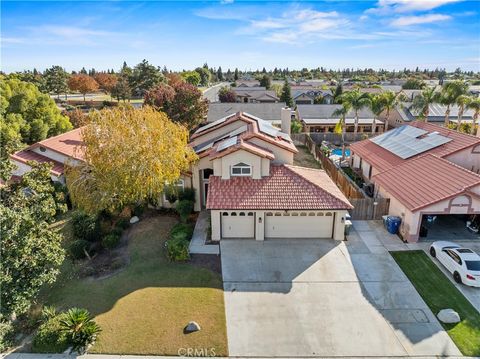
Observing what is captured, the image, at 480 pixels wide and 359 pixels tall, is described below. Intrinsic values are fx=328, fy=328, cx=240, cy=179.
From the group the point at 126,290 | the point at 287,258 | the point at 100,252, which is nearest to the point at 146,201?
the point at 100,252

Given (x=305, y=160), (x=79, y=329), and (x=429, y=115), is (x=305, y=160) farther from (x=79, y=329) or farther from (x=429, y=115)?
(x=79, y=329)

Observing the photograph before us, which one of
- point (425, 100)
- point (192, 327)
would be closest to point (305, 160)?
point (425, 100)

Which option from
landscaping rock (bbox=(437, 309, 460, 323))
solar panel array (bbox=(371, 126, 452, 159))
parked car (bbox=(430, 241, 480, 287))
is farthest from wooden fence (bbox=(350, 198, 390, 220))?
landscaping rock (bbox=(437, 309, 460, 323))

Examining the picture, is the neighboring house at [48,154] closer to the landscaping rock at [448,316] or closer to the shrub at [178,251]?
the shrub at [178,251]

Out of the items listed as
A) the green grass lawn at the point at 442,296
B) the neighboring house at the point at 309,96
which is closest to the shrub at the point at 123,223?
the green grass lawn at the point at 442,296

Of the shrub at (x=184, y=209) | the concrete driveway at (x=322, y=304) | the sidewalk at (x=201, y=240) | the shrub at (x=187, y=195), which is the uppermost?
the shrub at (x=187, y=195)

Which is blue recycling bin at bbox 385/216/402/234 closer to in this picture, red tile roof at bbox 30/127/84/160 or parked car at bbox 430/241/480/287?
parked car at bbox 430/241/480/287
